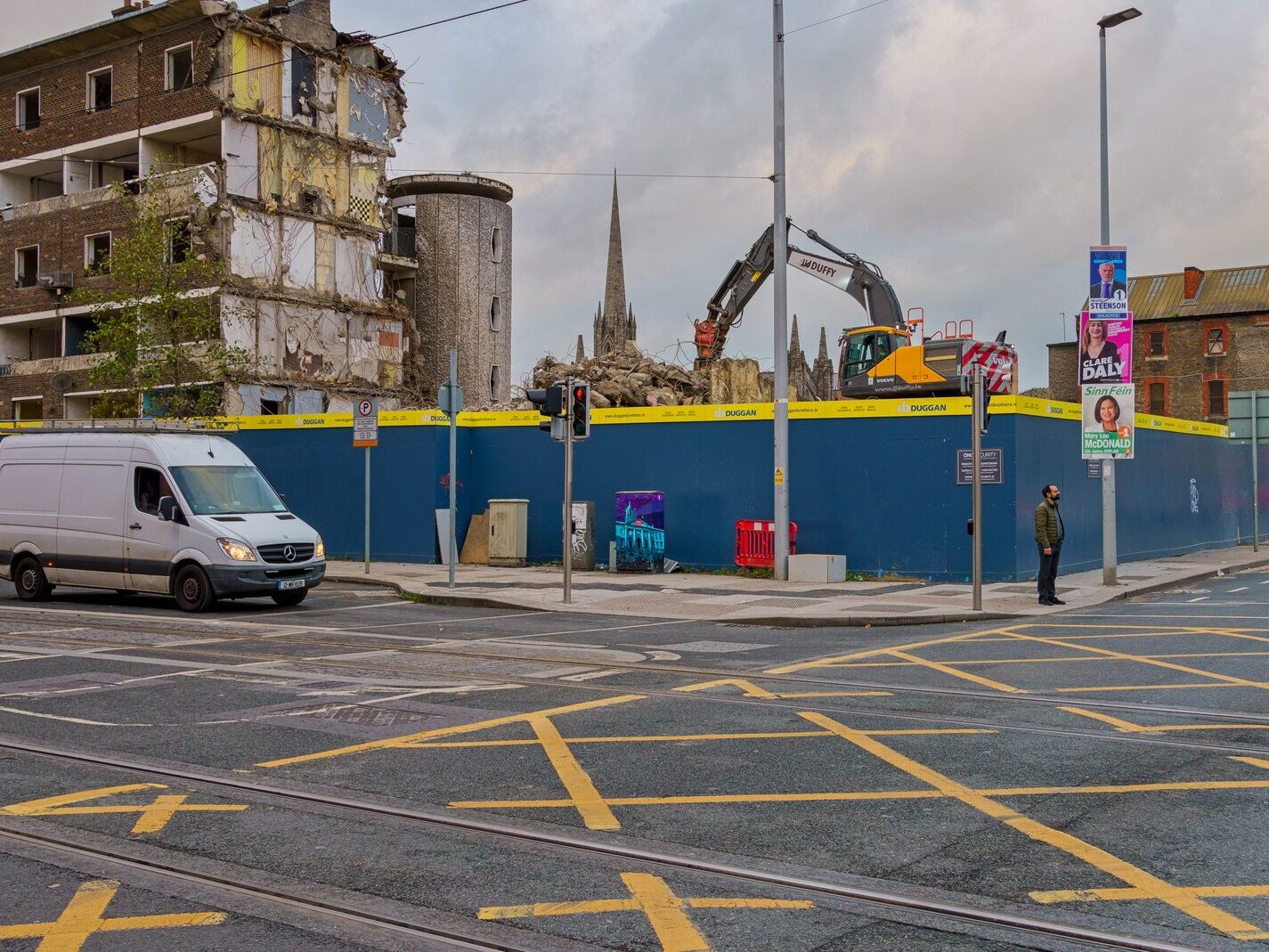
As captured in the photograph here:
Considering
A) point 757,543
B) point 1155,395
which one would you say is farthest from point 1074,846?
point 1155,395

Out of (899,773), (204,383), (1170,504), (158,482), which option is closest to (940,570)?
(1170,504)

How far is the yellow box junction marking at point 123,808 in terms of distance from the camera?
643 cm

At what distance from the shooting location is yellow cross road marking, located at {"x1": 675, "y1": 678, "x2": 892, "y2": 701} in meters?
10.2

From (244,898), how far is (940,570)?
18340 mm

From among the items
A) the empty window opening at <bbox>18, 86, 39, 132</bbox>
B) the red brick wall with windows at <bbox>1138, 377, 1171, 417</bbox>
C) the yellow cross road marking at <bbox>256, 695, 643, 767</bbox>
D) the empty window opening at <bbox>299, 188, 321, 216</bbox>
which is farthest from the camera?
the red brick wall with windows at <bbox>1138, 377, 1171, 417</bbox>

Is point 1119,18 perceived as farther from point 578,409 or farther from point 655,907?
point 655,907

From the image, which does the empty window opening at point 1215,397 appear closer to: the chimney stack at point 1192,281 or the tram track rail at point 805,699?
the chimney stack at point 1192,281

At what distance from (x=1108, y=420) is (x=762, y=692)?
13.4m

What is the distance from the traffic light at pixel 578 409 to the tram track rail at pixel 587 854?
1221 centimetres

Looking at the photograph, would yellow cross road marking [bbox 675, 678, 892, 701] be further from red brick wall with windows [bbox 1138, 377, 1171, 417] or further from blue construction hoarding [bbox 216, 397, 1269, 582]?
red brick wall with windows [bbox 1138, 377, 1171, 417]

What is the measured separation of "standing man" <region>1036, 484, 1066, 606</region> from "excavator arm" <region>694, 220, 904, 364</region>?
39.1ft

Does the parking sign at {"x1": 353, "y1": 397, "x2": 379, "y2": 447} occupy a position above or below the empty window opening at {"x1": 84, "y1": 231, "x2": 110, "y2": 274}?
below

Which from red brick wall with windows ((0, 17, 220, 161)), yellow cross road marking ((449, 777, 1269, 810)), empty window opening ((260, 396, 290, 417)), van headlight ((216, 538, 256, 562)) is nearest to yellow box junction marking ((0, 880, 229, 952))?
yellow cross road marking ((449, 777, 1269, 810))

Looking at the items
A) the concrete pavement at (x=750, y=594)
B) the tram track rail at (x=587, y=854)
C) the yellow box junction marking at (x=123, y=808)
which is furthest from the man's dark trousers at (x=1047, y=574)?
the yellow box junction marking at (x=123, y=808)
